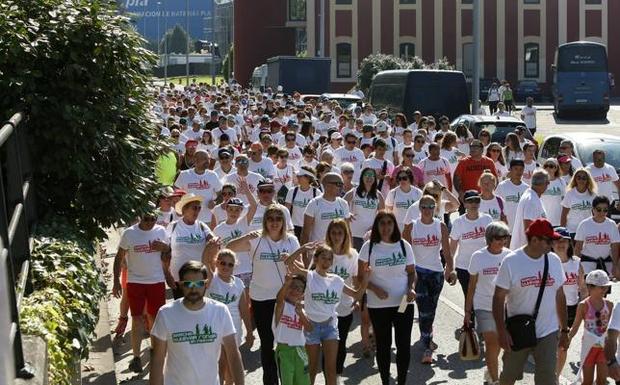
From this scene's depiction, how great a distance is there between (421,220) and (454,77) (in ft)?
66.7

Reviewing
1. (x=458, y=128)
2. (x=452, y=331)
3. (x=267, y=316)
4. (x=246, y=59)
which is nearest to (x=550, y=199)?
(x=452, y=331)

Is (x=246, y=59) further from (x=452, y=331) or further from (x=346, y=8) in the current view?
(x=452, y=331)

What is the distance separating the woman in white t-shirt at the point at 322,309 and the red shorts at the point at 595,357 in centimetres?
198

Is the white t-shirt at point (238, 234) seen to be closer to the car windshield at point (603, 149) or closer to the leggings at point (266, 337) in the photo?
the leggings at point (266, 337)

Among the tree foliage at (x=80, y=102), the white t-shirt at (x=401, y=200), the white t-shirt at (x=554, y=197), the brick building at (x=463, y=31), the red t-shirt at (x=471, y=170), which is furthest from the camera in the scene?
the brick building at (x=463, y=31)

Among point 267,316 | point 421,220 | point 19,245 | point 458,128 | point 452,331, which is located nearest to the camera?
point 19,245

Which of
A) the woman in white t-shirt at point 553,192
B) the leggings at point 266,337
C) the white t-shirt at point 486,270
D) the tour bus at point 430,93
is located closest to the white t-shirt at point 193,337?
the leggings at point 266,337

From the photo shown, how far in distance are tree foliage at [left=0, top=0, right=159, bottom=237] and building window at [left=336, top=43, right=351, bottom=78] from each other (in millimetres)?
63087

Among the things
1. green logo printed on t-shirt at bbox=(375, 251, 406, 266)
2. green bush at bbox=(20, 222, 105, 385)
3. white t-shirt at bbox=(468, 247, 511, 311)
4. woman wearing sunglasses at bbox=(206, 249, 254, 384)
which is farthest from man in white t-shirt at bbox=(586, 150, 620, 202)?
green bush at bbox=(20, 222, 105, 385)

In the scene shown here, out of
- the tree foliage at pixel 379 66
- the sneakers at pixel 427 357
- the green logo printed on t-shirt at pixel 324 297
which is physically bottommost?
the sneakers at pixel 427 357

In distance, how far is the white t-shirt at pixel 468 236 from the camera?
1246cm

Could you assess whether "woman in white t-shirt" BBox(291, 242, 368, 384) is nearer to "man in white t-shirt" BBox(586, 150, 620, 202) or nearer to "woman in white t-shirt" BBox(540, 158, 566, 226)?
"woman in white t-shirt" BBox(540, 158, 566, 226)

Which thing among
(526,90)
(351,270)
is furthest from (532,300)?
(526,90)

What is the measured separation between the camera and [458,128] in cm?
2302
